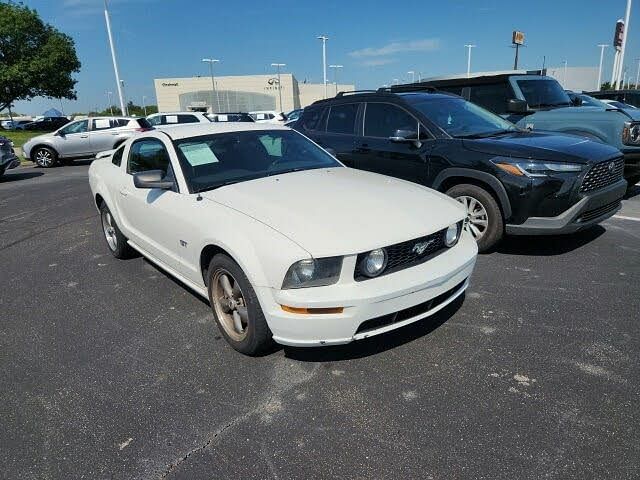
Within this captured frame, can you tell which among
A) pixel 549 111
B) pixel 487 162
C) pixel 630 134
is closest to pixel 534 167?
pixel 487 162

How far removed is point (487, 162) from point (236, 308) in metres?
3.07

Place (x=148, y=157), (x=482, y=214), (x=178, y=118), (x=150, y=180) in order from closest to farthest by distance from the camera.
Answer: (x=150, y=180)
(x=148, y=157)
(x=482, y=214)
(x=178, y=118)

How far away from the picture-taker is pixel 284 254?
2.65 meters

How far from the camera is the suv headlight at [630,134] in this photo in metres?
6.87

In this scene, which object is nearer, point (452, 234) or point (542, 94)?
point (452, 234)

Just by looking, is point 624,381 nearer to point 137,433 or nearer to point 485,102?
point 137,433

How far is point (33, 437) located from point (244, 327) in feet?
4.41

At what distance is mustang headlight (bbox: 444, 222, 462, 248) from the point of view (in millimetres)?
3205

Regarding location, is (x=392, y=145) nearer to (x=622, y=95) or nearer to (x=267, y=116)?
(x=622, y=95)

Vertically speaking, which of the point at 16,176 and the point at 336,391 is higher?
the point at 16,176

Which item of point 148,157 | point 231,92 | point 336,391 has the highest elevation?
point 231,92

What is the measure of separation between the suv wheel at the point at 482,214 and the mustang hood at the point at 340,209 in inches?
55.7

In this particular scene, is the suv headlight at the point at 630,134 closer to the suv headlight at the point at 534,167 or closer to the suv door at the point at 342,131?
the suv headlight at the point at 534,167

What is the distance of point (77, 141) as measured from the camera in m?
16.4
